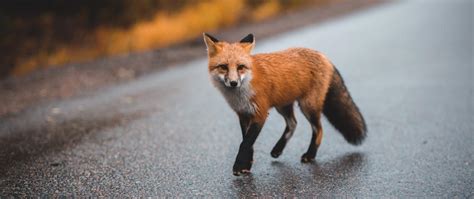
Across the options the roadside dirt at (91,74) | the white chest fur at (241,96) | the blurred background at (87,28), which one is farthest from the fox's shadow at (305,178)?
the blurred background at (87,28)

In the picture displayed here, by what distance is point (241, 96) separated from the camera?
17.3 ft

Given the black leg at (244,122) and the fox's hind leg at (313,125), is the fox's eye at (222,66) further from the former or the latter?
the fox's hind leg at (313,125)

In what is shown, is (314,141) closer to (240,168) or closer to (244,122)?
(244,122)

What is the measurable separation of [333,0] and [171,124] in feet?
61.1

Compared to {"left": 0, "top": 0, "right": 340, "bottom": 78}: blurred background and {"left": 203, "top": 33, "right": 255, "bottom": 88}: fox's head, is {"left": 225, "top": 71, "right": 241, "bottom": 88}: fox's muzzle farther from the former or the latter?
{"left": 0, "top": 0, "right": 340, "bottom": 78}: blurred background

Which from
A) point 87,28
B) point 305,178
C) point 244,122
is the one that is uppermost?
point 244,122

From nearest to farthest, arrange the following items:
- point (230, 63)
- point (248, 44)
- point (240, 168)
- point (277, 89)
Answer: point (230, 63) < point (240, 168) < point (248, 44) < point (277, 89)

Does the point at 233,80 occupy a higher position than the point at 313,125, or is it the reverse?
the point at 233,80

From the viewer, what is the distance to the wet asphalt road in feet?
16.4

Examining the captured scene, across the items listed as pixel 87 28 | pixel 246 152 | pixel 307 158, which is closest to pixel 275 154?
pixel 307 158

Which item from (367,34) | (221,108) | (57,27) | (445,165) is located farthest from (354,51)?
(445,165)

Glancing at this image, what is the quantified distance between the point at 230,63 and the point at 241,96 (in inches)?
13.8

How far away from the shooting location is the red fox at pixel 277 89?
17.1ft

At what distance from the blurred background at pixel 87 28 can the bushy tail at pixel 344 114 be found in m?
7.13
